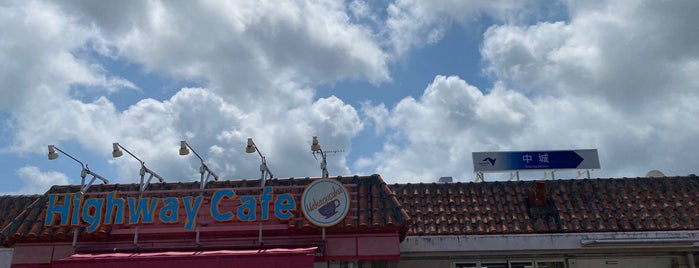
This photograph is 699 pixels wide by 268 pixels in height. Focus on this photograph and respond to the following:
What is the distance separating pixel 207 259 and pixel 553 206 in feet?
38.9

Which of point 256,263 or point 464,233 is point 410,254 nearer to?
Answer: point 464,233

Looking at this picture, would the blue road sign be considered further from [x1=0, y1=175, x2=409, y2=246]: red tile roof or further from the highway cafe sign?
the highway cafe sign

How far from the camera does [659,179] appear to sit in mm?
21375

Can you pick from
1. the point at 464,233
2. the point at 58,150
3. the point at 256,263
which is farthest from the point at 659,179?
the point at 58,150

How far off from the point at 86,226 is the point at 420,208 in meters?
11.0

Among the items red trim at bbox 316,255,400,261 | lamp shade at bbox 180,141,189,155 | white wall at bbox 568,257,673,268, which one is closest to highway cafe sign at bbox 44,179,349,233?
red trim at bbox 316,255,400,261

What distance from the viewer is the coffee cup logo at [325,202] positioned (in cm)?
1695

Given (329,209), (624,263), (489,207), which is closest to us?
(329,209)

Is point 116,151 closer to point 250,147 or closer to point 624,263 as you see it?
point 250,147

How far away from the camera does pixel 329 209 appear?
17.1 meters

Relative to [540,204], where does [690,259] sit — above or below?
below

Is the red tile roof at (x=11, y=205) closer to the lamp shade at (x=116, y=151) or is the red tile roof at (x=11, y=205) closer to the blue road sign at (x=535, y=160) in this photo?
the lamp shade at (x=116, y=151)

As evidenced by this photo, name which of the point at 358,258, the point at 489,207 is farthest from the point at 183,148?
the point at 489,207

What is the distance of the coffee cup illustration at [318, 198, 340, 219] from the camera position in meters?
17.0
